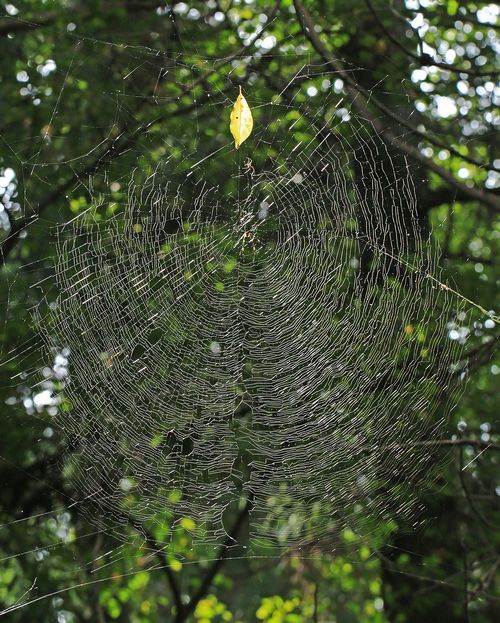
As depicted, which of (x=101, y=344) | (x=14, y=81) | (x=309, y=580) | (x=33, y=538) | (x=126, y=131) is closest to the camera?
(x=101, y=344)

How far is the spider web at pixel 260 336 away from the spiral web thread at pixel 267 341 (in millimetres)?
11

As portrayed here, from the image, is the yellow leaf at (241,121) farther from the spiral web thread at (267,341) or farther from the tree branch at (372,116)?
the tree branch at (372,116)

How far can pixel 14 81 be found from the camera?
16.8 ft

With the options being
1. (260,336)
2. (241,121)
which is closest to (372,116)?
(260,336)

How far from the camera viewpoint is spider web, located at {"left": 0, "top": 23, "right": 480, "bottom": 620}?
3.46 meters

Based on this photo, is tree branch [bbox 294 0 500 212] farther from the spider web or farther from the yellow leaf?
the yellow leaf

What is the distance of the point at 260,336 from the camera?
3840 millimetres

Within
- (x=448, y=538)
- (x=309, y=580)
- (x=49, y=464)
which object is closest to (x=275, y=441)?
(x=49, y=464)

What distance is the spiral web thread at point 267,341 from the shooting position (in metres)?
3.46

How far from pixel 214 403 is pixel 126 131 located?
1.50 m

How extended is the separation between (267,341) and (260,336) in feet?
0.19

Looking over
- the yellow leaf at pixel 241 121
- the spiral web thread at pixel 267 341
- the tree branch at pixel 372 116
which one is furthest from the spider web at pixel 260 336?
the yellow leaf at pixel 241 121

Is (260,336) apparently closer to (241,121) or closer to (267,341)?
(267,341)

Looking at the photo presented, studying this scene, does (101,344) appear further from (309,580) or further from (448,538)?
(309,580)
